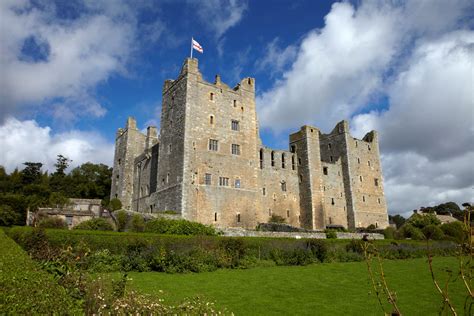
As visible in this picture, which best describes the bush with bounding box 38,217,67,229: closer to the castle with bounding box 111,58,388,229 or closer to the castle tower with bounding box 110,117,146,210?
the castle with bounding box 111,58,388,229

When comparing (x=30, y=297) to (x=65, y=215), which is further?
(x=65, y=215)

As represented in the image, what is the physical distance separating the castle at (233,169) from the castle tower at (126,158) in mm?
124

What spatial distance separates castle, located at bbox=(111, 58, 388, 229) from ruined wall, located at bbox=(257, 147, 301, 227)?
0.12 meters

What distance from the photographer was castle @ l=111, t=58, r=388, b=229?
3416 cm

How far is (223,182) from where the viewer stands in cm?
3512

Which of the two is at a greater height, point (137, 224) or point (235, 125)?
point (235, 125)

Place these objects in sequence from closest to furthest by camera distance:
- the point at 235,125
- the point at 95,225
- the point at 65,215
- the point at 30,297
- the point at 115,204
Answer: the point at 30,297 → the point at 95,225 → the point at 65,215 → the point at 235,125 → the point at 115,204

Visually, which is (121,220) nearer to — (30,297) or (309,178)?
(309,178)

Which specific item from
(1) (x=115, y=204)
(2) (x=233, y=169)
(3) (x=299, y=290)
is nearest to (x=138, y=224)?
(2) (x=233, y=169)

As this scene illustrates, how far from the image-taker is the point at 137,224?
95.0 feet

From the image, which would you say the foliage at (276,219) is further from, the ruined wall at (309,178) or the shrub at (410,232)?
the shrub at (410,232)

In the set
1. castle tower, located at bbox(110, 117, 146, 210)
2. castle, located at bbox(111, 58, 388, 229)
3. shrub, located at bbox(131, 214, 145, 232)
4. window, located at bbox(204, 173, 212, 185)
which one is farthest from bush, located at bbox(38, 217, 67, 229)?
castle tower, located at bbox(110, 117, 146, 210)

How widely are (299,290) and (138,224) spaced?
63.2 feet

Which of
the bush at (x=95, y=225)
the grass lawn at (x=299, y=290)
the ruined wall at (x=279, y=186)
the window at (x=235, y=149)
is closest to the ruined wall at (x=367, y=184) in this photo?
the ruined wall at (x=279, y=186)
